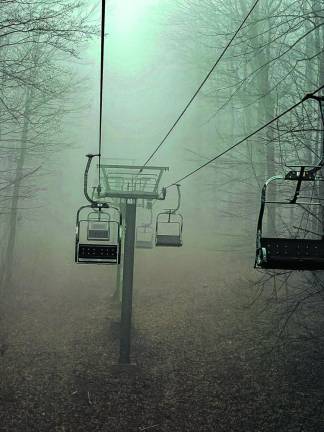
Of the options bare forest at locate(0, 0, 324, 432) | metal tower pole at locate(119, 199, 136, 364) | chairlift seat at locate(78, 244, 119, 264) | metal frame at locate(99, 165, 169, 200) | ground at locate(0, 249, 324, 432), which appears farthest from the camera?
metal frame at locate(99, 165, 169, 200)

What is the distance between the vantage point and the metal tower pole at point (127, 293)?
1041 centimetres

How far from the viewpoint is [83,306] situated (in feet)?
48.6

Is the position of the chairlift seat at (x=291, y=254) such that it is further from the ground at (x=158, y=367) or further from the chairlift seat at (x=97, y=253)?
the ground at (x=158, y=367)

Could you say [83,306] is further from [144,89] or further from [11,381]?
[144,89]

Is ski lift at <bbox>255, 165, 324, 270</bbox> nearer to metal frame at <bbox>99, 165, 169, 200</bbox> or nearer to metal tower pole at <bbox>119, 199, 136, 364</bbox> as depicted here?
metal frame at <bbox>99, 165, 169, 200</bbox>

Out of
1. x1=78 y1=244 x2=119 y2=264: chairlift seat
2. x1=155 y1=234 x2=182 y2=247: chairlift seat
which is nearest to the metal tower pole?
x1=155 y1=234 x2=182 y2=247: chairlift seat

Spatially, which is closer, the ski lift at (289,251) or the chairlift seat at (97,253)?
the ski lift at (289,251)

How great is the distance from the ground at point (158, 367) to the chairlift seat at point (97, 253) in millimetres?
3431

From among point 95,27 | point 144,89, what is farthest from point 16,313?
point 144,89

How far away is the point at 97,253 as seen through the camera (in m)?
7.27

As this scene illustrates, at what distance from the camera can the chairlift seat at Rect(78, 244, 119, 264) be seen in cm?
714

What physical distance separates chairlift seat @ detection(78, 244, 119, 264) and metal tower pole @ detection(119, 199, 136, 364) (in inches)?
132

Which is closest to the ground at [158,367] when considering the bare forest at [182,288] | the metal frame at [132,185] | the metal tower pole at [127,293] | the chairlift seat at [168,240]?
the bare forest at [182,288]

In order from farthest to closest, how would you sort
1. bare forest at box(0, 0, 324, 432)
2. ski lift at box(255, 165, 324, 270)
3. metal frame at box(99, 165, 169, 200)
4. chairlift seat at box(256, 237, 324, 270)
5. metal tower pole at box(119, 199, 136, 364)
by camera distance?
metal frame at box(99, 165, 169, 200)
metal tower pole at box(119, 199, 136, 364)
bare forest at box(0, 0, 324, 432)
chairlift seat at box(256, 237, 324, 270)
ski lift at box(255, 165, 324, 270)
